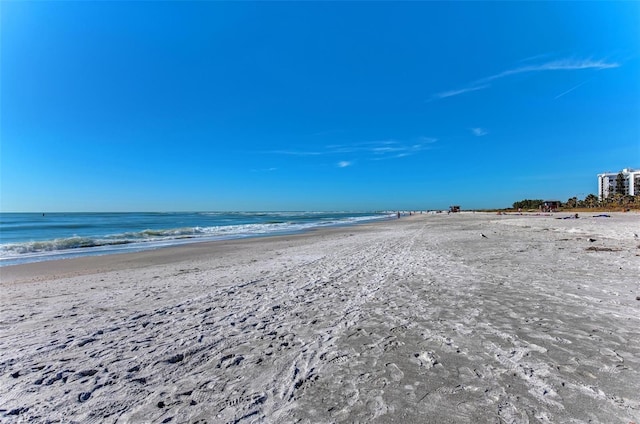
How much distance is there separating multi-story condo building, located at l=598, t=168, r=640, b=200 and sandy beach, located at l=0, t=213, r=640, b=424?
10133cm

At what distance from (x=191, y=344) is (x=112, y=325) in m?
1.84

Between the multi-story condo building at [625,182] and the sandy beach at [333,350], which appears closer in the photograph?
the sandy beach at [333,350]

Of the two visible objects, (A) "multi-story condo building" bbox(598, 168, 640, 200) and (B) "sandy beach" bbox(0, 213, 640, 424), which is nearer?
(B) "sandy beach" bbox(0, 213, 640, 424)

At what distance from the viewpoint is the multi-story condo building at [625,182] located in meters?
93.1

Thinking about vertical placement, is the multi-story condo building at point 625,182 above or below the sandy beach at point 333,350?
above

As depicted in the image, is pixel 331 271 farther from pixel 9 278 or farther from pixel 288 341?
pixel 9 278

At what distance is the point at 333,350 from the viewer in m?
3.79

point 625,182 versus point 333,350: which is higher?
point 625,182

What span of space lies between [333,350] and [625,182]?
149827 millimetres

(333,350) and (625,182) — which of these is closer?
(333,350)

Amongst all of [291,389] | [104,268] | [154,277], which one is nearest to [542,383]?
[291,389]

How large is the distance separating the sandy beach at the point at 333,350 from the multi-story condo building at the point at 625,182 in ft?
332

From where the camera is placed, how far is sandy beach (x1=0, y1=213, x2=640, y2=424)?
2.71 m

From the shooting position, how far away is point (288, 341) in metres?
4.12
